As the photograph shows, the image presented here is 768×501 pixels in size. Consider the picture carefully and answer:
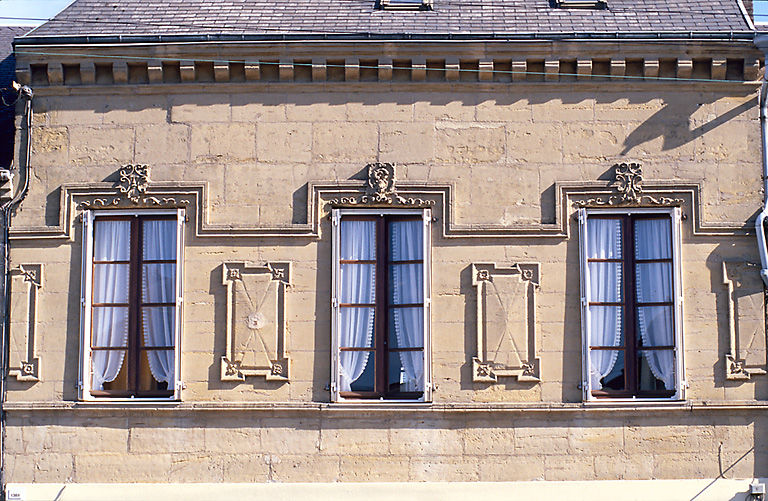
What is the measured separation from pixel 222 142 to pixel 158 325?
2.35 m

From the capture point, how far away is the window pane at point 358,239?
540 inches

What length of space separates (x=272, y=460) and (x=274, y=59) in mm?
4802

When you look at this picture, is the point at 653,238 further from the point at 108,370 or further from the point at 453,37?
the point at 108,370

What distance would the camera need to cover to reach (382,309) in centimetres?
1362

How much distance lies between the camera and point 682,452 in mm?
13250

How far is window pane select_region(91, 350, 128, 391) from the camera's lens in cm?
1364

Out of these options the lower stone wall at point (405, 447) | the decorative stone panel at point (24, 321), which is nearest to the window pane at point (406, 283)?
the lower stone wall at point (405, 447)

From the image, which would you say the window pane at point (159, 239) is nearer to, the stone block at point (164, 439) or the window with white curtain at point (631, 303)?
the stone block at point (164, 439)

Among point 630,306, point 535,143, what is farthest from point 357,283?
point 630,306

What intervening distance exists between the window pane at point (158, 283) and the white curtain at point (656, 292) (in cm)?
559

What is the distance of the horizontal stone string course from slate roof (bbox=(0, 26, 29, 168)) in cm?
121

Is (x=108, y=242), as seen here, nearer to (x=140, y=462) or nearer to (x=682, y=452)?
(x=140, y=462)

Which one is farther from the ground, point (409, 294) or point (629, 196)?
point (629, 196)

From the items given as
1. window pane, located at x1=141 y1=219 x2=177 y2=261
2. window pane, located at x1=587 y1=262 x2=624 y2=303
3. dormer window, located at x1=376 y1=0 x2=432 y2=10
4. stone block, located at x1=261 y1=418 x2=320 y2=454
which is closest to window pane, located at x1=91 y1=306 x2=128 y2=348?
window pane, located at x1=141 y1=219 x2=177 y2=261
